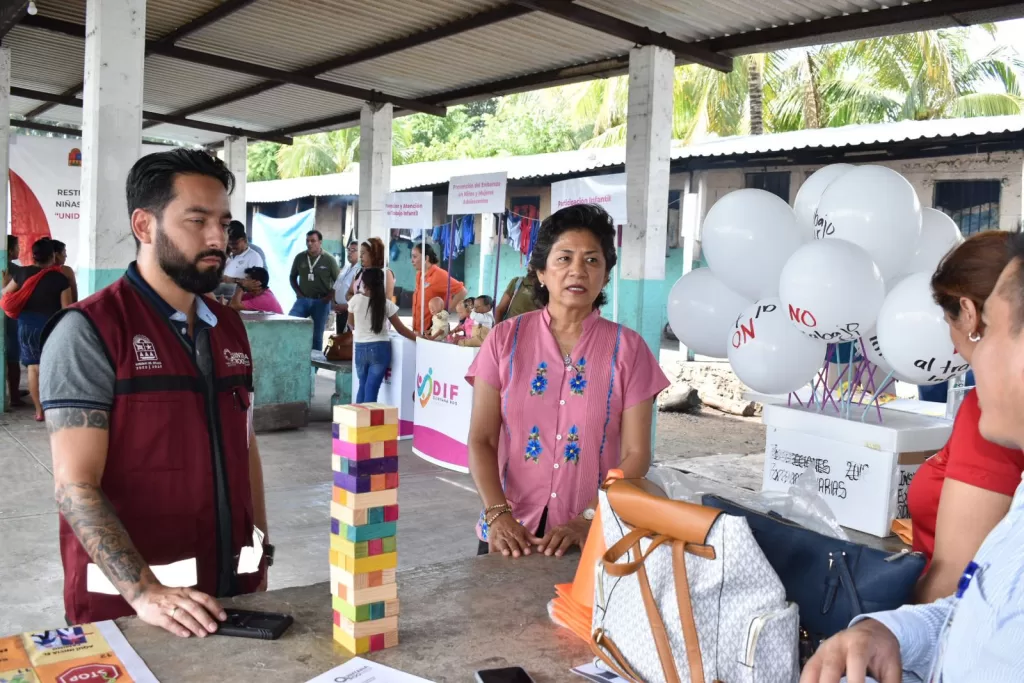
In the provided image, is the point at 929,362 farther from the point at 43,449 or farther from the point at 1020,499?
the point at 43,449

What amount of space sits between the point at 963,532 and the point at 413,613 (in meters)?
0.99

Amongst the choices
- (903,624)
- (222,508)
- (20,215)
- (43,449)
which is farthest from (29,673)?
(20,215)

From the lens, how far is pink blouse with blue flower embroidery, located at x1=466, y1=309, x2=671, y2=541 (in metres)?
2.29

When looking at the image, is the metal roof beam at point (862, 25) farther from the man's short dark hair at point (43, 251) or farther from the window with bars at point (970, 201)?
the man's short dark hair at point (43, 251)

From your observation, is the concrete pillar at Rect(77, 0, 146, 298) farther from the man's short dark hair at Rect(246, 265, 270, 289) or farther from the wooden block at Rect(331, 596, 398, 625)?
the wooden block at Rect(331, 596, 398, 625)

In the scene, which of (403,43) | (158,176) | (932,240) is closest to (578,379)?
(158,176)

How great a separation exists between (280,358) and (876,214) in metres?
5.47

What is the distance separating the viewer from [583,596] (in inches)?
62.0

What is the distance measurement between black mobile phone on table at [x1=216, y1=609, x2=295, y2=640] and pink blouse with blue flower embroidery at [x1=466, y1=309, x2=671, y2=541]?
0.85 meters

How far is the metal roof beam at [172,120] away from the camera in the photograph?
11.5 metres

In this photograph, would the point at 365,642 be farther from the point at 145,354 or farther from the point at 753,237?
the point at 753,237

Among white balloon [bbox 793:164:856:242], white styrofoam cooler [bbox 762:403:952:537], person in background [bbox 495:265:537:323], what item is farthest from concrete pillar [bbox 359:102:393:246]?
white styrofoam cooler [bbox 762:403:952:537]

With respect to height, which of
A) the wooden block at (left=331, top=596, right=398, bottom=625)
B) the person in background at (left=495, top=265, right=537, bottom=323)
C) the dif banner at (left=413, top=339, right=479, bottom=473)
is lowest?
the dif banner at (left=413, top=339, right=479, bottom=473)

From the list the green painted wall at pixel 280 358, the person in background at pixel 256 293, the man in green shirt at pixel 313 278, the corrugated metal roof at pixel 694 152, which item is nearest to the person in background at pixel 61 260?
the person in background at pixel 256 293
